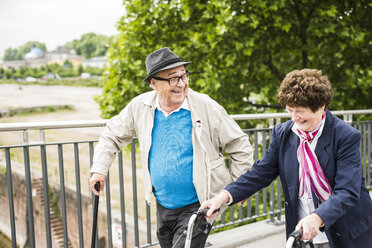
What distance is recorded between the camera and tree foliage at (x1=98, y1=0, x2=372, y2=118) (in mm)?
7973

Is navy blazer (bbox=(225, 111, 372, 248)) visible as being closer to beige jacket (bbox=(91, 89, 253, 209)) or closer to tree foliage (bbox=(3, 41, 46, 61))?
beige jacket (bbox=(91, 89, 253, 209))

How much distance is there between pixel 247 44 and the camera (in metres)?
7.97

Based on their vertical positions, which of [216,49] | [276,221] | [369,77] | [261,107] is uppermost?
[216,49]

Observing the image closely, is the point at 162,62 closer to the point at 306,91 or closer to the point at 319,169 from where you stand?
the point at 306,91

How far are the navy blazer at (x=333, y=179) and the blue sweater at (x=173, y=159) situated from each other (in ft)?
1.35

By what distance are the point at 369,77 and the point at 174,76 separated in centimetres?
662

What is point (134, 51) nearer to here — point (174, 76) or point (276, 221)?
point (276, 221)

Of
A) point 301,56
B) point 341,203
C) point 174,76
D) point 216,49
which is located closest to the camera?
point 341,203

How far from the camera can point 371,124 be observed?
6.05 meters

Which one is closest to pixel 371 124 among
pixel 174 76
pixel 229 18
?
pixel 229 18

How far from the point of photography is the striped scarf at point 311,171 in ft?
6.47

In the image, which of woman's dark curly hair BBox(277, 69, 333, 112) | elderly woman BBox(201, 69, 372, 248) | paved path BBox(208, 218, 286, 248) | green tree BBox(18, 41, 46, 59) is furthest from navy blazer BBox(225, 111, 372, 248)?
green tree BBox(18, 41, 46, 59)

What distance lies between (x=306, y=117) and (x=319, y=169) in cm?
28

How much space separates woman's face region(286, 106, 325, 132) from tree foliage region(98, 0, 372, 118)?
5852 mm
